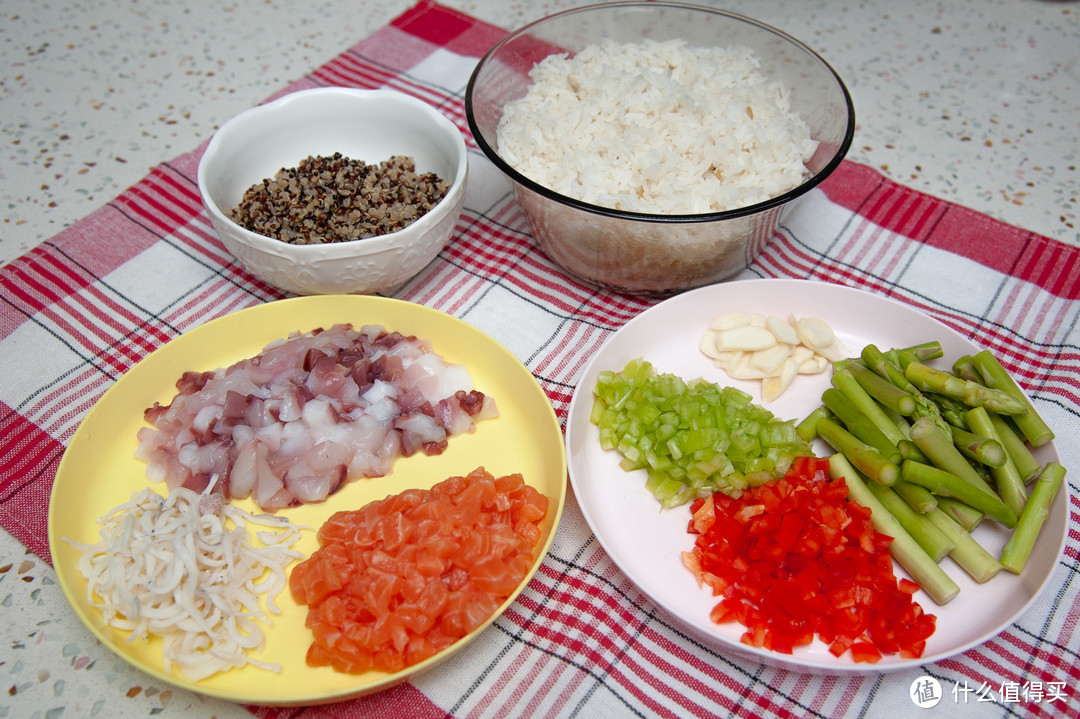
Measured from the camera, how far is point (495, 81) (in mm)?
2252

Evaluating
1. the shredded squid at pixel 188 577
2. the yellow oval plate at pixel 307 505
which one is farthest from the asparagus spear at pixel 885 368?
the shredded squid at pixel 188 577

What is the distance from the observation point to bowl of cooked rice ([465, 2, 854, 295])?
188 cm

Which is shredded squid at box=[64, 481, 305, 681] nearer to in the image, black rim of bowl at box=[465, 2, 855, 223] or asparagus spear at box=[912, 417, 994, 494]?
black rim of bowl at box=[465, 2, 855, 223]

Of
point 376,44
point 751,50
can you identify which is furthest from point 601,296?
point 376,44

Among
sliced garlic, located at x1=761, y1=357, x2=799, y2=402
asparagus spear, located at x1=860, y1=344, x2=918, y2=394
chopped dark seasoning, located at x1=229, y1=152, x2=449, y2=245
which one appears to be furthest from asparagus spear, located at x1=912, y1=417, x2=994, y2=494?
chopped dark seasoning, located at x1=229, y1=152, x2=449, y2=245

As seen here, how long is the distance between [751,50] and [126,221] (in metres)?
1.95

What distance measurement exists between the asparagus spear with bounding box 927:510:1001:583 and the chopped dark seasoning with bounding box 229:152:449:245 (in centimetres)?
140

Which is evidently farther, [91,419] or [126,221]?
[126,221]

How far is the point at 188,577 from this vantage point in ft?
4.52

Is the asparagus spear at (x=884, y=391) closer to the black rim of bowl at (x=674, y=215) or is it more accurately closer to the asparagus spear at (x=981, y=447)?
the asparagus spear at (x=981, y=447)

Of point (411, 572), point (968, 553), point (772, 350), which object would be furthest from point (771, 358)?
point (411, 572)

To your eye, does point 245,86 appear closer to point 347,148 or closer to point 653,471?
point 347,148

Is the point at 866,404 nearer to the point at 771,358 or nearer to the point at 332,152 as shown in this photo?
the point at 771,358

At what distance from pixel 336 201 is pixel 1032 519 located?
1767 mm
